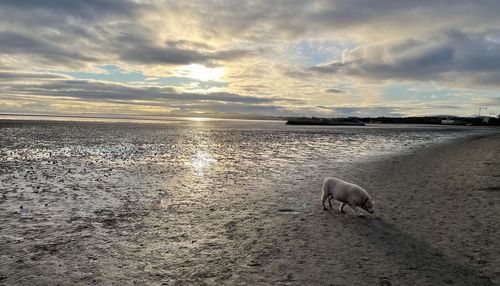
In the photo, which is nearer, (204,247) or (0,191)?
(204,247)

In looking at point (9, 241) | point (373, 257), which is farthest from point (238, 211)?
point (9, 241)

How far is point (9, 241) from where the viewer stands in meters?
7.84

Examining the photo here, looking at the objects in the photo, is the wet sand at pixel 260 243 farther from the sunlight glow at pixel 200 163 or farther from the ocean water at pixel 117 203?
the sunlight glow at pixel 200 163

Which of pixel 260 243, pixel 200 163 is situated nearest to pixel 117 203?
pixel 260 243

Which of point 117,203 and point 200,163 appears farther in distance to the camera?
point 200,163

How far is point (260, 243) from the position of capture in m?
7.95

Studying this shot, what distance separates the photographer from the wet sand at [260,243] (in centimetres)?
623

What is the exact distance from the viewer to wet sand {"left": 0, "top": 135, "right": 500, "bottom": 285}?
6234 mm

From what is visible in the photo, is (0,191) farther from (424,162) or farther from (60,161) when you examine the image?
(424,162)

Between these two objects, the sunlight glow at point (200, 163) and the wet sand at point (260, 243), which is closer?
the wet sand at point (260, 243)

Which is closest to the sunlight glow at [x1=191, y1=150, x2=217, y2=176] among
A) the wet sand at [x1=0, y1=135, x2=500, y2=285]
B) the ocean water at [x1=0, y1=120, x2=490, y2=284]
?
the ocean water at [x1=0, y1=120, x2=490, y2=284]

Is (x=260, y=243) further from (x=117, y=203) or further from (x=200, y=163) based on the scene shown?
(x=200, y=163)

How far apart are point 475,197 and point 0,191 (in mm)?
16448

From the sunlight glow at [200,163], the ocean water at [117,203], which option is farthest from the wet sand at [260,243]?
the sunlight glow at [200,163]
